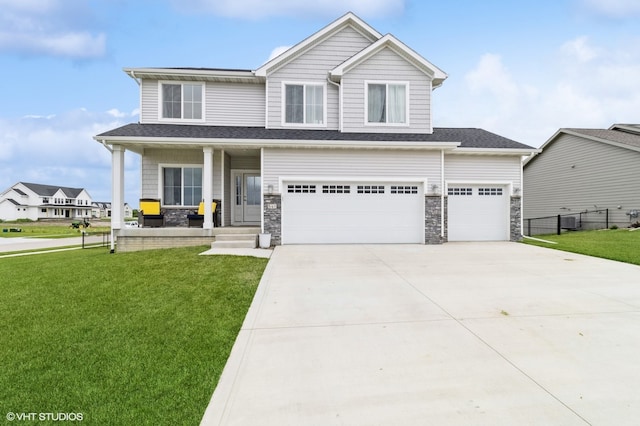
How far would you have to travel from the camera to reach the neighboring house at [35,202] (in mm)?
57719

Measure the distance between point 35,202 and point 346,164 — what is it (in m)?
71.4

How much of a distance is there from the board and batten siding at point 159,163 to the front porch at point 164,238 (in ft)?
6.74

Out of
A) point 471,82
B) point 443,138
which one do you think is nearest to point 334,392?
point 443,138

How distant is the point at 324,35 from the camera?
1314 centimetres

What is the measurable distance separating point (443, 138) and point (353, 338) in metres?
10.7

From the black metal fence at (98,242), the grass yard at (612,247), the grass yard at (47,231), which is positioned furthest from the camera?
the grass yard at (47,231)

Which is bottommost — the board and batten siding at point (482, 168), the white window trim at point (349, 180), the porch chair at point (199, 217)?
the porch chair at point (199, 217)

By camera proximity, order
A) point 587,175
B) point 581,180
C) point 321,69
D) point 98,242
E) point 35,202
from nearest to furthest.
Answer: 1. point 321,69
2. point 587,175
3. point 98,242
4. point 581,180
5. point 35,202

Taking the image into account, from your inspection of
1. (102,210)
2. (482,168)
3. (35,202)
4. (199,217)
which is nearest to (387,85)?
(482,168)

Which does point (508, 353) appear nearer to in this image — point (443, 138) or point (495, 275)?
point (495, 275)

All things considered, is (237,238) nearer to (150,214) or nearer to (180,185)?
(150,214)

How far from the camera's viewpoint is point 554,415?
2496 mm

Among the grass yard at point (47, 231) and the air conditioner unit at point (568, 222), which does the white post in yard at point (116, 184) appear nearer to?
the grass yard at point (47, 231)

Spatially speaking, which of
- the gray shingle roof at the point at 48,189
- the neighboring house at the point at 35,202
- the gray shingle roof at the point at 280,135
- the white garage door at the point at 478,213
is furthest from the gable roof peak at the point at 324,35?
the gray shingle roof at the point at 48,189
